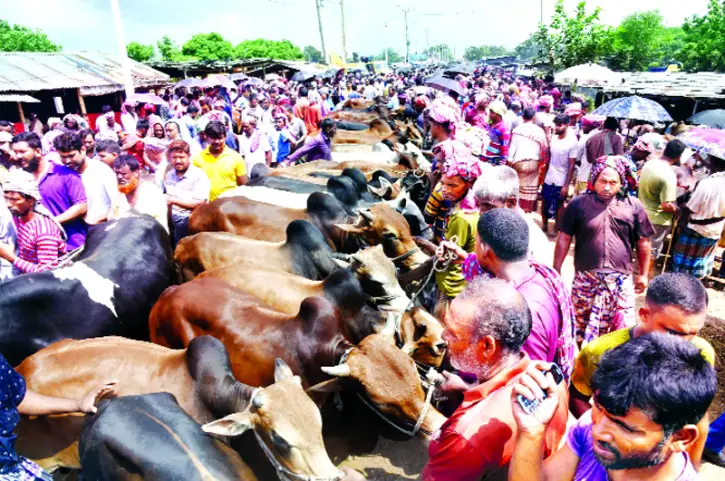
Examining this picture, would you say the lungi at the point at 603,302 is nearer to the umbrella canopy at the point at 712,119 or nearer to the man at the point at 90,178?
the man at the point at 90,178

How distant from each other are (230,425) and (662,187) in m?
5.37

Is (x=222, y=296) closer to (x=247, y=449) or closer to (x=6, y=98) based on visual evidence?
(x=247, y=449)

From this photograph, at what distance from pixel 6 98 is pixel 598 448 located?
17.4 m

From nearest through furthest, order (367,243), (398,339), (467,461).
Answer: (467,461) < (398,339) < (367,243)

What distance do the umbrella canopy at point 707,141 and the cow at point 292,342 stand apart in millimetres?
4395

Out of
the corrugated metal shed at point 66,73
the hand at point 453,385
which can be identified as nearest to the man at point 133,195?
the hand at point 453,385

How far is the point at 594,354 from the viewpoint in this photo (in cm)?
250

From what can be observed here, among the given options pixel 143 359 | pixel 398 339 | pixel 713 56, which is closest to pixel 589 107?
pixel 713 56

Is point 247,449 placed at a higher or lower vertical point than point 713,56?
lower

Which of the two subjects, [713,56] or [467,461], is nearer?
[467,461]

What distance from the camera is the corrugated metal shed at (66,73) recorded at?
16.2 metres

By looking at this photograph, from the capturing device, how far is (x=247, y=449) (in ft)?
9.12

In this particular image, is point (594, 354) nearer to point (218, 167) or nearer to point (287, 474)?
point (287, 474)

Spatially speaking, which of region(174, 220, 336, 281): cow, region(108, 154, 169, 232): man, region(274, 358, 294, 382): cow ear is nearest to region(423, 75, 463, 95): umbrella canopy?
region(174, 220, 336, 281): cow
